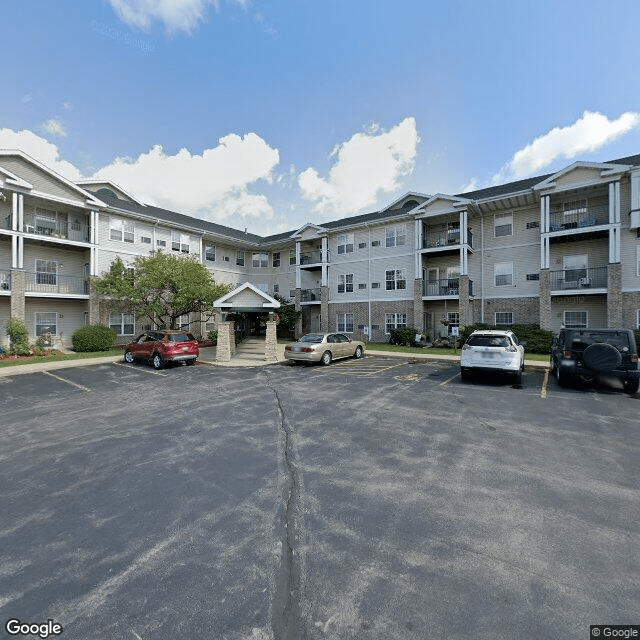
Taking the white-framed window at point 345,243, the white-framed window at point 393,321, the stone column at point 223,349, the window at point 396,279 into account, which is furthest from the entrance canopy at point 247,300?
the white-framed window at point 345,243

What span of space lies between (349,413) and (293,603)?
5423 mm

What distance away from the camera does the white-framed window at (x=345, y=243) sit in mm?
29391

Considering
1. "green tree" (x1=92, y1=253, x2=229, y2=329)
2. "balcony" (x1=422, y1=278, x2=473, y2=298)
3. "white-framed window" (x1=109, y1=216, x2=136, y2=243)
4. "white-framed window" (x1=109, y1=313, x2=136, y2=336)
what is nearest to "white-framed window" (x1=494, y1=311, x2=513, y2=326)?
"balcony" (x1=422, y1=278, x2=473, y2=298)

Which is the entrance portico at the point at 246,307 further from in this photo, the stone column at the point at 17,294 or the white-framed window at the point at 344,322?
the stone column at the point at 17,294

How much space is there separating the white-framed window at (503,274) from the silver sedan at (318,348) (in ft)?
44.4

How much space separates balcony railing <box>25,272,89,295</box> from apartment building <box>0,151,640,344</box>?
74 millimetres

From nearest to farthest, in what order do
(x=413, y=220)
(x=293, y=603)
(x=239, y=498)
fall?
1. (x=293, y=603)
2. (x=239, y=498)
3. (x=413, y=220)

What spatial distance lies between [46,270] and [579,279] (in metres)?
35.9

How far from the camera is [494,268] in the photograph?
23625 mm

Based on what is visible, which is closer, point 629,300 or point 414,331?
point 629,300

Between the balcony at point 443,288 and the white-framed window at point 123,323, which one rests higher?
the balcony at point 443,288

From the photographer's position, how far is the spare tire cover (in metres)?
9.29

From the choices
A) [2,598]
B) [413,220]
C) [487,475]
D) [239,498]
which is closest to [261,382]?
[239,498]

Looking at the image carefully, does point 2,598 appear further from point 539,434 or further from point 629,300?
point 629,300
